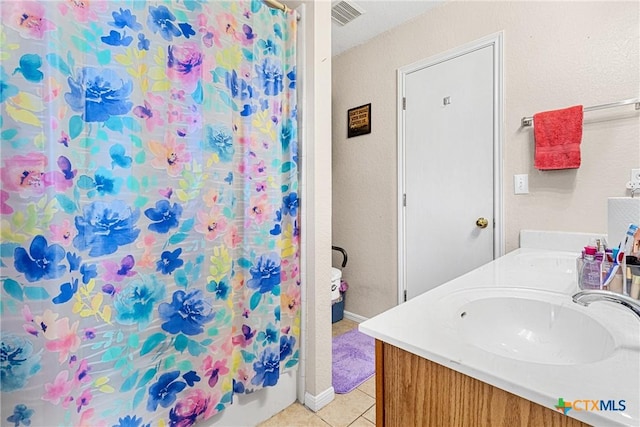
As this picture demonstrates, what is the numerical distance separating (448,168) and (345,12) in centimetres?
136

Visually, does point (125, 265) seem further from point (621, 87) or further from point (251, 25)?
point (621, 87)

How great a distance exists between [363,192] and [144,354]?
79.5 inches

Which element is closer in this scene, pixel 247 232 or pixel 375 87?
pixel 247 232

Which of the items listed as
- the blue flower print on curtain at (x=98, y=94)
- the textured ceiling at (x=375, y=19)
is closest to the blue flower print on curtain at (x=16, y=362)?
the blue flower print on curtain at (x=98, y=94)

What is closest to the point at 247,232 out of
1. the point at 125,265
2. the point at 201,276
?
the point at 201,276

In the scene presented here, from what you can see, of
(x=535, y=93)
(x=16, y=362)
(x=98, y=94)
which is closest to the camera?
(x=16, y=362)

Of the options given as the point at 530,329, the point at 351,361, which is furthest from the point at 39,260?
the point at 351,361

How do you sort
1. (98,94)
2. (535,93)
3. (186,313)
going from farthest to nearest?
(535,93), (186,313), (98,94)

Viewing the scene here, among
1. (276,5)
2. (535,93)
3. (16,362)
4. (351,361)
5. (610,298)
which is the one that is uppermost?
(276,5)

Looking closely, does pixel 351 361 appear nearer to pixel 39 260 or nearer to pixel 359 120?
pixel 39 260

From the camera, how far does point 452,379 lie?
601mm

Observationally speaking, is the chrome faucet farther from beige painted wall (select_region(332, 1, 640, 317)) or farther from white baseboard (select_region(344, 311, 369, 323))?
white baseboard (select_region(344, 311, 369, 323))

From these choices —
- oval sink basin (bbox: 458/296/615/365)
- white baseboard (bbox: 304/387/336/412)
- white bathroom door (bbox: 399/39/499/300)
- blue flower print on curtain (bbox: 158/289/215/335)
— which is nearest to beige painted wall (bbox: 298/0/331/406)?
white baseboard (bbox: 304/387/336/412)

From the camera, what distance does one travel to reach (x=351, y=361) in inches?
79.5
